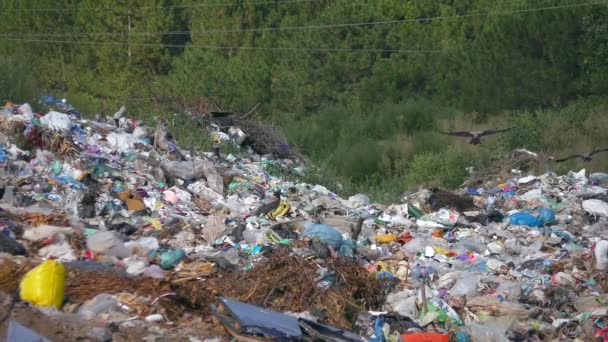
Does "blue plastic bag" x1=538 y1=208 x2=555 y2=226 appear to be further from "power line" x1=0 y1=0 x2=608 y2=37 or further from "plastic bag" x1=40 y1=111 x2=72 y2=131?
"power line" x1=0 y1=0 x2=608 y2=37

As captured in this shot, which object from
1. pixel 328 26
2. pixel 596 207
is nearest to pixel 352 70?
pixel 328 26

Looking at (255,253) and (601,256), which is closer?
(255,253)

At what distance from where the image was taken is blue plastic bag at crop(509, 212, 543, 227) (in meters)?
9.61

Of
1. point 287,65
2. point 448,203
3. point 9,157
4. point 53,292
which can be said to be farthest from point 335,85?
point 53,292

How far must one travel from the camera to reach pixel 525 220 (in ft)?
31.6

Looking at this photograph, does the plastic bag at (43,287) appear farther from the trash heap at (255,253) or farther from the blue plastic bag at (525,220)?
the blue plastic bag at (525,220)

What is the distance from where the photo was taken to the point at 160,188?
985cm

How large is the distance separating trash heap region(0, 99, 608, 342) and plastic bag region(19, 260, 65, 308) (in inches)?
0.4

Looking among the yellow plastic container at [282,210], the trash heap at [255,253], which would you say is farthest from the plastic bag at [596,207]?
the yellow plastic container at [282,210]

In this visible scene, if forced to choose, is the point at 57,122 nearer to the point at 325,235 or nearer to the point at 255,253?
the point at 255,253

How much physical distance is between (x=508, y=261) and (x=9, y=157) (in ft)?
17.7

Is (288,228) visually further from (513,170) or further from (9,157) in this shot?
(513,170)

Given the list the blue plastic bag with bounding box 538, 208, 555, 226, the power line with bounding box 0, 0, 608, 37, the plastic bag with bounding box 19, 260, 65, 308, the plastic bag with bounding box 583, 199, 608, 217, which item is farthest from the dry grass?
the power line with bounding box 0, 0, 608, 37

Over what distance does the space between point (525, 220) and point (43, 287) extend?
5.89 m
